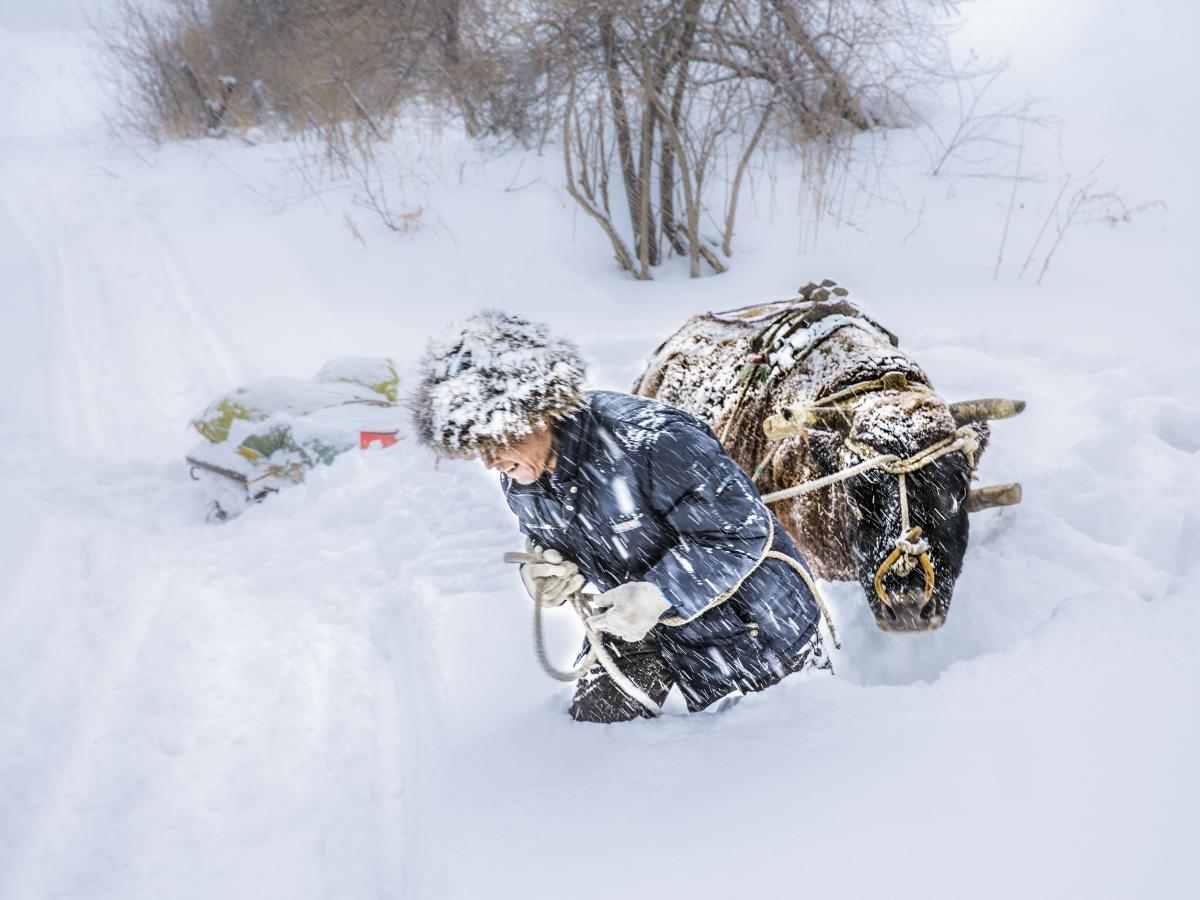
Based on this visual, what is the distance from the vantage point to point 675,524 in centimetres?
211

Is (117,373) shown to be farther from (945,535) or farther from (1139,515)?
(1139,515)

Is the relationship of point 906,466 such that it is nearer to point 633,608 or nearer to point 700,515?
point 700,515

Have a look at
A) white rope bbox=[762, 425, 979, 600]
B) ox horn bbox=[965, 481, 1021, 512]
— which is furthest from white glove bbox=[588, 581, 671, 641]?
ox horn bbox=[965, 481, 1021, 512]

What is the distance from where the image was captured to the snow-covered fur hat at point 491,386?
1961 millimetres

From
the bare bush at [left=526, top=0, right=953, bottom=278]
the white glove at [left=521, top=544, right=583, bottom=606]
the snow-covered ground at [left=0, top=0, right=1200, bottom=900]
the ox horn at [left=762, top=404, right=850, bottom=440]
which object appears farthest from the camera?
the bare bush at [left=526, top=0, right=953, bottom=278]

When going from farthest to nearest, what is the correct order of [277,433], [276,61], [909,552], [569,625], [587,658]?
[276,61] < [277,433] < [569,625] < [587,658] < [909,552]

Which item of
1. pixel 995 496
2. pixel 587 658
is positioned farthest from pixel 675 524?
pixel 995 496

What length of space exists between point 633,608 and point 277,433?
3.60 metres

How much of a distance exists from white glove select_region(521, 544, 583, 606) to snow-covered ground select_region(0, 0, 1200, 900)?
0.48 metres

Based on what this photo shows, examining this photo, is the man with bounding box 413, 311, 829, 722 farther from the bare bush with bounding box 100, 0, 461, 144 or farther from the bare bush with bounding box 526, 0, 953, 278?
the bare bush with bounding box 100, 0, 461, 144

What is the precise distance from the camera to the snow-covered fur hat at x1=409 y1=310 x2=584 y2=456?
6.43 feet

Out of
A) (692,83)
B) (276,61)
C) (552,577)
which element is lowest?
(552,577)

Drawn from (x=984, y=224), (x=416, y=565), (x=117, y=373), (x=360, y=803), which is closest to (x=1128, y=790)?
(x=360, y=803)

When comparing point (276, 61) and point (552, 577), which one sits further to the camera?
point (276, 61)
